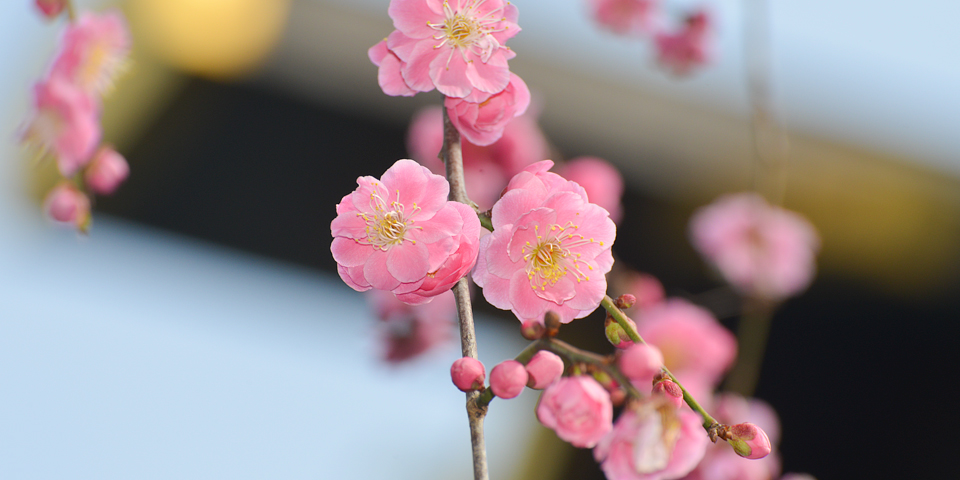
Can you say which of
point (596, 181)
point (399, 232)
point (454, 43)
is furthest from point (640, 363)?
point (596, 181)

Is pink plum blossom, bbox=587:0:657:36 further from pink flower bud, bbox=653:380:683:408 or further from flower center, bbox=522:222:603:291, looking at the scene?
pink flower bud, bbox=653:380:683:408

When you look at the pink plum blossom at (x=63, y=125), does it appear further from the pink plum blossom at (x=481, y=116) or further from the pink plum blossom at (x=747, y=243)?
the pink plum blossom at (x=747, y=243)

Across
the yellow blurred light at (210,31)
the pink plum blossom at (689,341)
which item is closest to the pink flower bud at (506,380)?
the pink plum blossom at (689,341)

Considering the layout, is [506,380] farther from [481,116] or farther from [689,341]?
[689,341]

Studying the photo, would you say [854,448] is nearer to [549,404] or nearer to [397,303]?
[397,303]

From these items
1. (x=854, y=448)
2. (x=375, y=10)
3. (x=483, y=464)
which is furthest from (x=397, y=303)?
(x=854, y=448)
